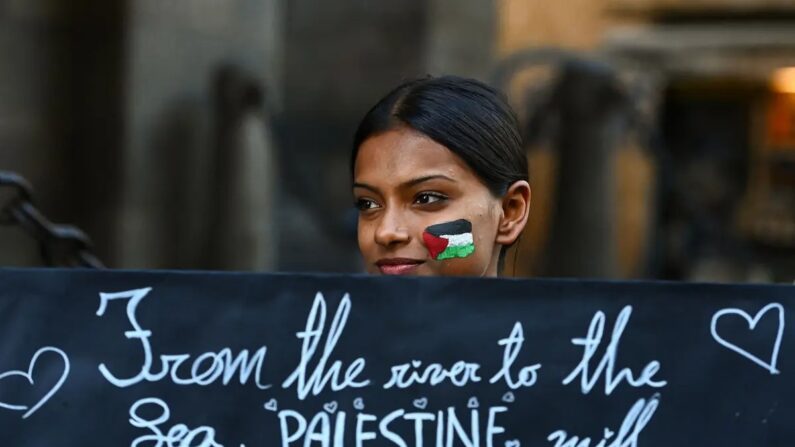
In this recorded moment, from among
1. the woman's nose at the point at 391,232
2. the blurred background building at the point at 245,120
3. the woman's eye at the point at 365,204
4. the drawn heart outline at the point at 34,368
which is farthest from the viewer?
the blurred background building at the point at 245,120

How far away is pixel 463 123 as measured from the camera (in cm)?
282

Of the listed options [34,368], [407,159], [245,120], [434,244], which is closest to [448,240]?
[434,244]

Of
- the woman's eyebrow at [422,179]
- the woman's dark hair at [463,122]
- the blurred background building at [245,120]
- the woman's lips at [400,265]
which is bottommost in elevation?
the woman's lips at [400,265]

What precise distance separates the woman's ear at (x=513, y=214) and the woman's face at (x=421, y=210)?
0.17 ft

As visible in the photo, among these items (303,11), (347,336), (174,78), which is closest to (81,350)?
(347,336)

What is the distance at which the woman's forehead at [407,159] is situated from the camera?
2768 millimetres

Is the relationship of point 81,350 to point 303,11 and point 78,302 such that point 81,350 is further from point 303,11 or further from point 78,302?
point 303,11

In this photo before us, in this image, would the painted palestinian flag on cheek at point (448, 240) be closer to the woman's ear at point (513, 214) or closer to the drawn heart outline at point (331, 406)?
the woman's ear at point (513, 214)

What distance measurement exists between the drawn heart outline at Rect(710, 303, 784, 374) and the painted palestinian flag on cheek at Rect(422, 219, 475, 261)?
0.52m

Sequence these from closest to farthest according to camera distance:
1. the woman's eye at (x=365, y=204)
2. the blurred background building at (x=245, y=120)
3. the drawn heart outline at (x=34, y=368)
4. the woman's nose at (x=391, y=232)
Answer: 1. the drawn heart outline at (x=34, y=368)
2. the woman's nose at (x=391, y=232)
3. the woman's eye at (x=365, y=204)
4. the blurred background building at (x=245, y=120)

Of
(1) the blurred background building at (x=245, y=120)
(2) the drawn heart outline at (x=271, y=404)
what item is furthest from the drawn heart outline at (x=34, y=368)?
(1) the blurred background building at (x=245, y=120)

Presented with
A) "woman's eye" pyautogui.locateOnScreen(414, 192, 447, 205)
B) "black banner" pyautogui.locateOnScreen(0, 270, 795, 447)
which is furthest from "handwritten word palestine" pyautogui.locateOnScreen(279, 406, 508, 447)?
"woman's eye" pyautogui.locateOnScreen(414, 192, 447, 205)

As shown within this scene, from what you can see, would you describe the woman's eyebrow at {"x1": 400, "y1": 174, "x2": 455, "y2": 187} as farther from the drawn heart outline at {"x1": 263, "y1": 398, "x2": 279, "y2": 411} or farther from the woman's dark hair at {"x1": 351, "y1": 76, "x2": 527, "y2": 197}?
the drawn heart outline at {"x1": 263, "y1": 398, "x2": 279, "y2": 411}

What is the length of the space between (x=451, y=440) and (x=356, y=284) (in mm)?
310
